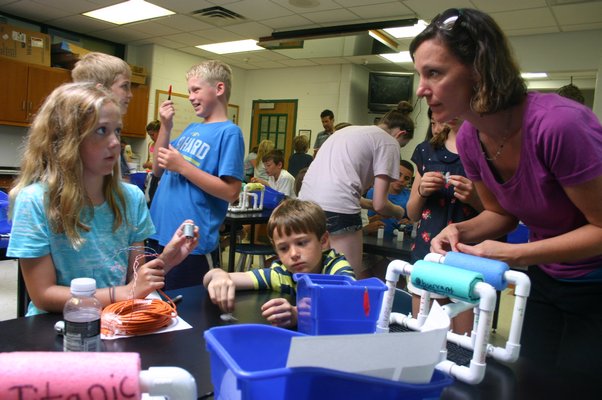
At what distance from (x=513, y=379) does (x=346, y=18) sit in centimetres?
518

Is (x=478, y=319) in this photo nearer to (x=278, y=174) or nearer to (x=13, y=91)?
(x=278, y=174)

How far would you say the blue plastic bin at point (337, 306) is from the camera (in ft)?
2.59

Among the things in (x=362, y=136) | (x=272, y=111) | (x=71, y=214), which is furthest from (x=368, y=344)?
(x=272, y=111)

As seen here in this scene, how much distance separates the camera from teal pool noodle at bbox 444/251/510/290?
2.47 feet

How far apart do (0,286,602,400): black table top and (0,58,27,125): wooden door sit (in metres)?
5.99

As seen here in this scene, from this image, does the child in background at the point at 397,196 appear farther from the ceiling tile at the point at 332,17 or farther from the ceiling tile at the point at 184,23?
the ceiling tile at the point at 184,23

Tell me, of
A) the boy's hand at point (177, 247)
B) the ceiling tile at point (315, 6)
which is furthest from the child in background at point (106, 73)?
the ceiling tile at point (315, 6)

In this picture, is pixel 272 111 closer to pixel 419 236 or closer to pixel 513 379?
pixel 419 236

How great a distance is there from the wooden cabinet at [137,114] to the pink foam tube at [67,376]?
7.28m

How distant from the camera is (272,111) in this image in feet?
28.0

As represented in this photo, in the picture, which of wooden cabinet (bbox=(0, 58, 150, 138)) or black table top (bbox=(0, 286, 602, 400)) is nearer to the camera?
black table top (bbox=(0, 286, 602, 400))

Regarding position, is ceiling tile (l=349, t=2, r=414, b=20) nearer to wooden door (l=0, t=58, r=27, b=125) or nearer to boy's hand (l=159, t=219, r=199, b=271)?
boy's hand (l=159, t=219, r=199, b=271)

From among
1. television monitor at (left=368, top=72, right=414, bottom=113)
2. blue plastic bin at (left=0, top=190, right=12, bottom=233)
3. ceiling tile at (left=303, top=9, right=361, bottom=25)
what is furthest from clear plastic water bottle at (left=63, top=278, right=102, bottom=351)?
television monitor at (left=368, top=72, right=414, bottom=113)

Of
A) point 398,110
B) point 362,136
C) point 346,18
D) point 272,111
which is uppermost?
point 346,18
